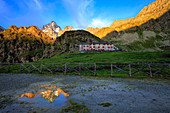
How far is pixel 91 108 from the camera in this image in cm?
524

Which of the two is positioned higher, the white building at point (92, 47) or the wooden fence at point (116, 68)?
the white building at point (92, 47)

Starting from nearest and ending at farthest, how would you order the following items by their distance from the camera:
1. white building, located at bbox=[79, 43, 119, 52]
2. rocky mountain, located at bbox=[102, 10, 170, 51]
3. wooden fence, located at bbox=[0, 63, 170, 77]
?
wooden fence, located at bbox=[0, 63, 170, 77] < white building, located at bbox=[79, 43, 119, 52] < rocky mountain, located at bbox=[102, 10, 170, 51]

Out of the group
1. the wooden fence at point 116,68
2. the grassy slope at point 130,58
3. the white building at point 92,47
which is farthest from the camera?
the white building at point 92,47

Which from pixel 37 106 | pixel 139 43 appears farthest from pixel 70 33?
pixel 37 106

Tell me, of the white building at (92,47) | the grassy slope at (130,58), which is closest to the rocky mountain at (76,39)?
the white building at (92,47)

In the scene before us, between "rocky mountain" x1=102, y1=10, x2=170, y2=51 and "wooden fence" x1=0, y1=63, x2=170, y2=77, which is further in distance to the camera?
"rocky mountain" x1=102, y1=10, x2=170, y2=51

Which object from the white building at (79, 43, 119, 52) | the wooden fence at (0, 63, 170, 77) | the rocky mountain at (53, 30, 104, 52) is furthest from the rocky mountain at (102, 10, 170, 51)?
the wooden fence at (0, 63, 170, 77)

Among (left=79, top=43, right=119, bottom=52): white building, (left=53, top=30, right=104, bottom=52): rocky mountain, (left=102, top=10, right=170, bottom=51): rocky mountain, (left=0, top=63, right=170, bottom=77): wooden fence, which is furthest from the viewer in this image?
(left=102, top=10, right=170, bottom=51): rocky mountain

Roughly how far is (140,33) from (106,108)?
650 feet

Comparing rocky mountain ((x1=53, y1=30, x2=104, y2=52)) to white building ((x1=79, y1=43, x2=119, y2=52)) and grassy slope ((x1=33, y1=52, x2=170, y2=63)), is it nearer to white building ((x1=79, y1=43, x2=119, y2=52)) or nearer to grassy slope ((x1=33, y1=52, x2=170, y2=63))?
white building ((x1=79, y1=43, x2=119, y2=52))

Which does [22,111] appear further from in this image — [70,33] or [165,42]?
[165,42]

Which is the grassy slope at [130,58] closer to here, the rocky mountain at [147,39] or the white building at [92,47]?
the white building at [92,47]

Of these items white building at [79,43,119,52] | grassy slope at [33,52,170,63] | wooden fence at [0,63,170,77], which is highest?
white building at [79,43,119,52]

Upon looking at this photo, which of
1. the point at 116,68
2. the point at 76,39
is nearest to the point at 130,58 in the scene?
the point at 116,68
